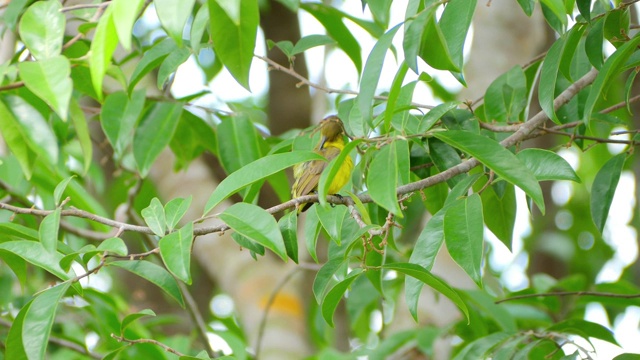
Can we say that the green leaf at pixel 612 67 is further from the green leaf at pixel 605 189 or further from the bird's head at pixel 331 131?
the bird's head at pixel 331 131

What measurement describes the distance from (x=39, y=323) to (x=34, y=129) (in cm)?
59

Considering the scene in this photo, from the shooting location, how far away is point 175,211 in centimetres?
186

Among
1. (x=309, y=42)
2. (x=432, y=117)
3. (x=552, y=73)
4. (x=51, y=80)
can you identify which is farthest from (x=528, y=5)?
(x=51, y=80)

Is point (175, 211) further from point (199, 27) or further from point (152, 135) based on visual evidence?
point (152, 135)

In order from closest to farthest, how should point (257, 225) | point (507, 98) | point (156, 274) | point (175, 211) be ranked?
point (257, 225) < point (175, 211) < point (156, 274) < point (507, 98)

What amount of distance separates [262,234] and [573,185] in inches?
249

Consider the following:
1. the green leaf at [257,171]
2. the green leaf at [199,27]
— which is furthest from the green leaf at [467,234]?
the green leaf at [199,27]

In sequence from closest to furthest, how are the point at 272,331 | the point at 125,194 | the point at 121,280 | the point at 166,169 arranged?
the point at 125,194 < the point at 272,331 < the point at 166,169 < the point at 121,280

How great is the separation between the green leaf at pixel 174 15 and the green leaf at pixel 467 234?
76 cm

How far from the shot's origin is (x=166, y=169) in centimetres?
A: 498

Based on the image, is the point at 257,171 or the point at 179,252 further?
the point at 257,171

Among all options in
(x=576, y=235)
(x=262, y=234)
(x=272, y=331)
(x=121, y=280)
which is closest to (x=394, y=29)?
(x=262, y=234)

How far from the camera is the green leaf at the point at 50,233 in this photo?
5.74 feet

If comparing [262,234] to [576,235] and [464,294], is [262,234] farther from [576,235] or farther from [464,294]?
[576,235]
